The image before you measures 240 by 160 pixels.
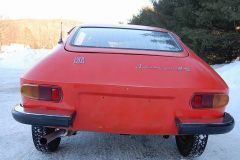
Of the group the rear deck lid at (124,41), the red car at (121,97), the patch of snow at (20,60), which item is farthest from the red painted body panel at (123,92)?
the patch of snow at (20,60)

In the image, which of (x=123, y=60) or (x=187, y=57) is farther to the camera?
(x=187, y=57)

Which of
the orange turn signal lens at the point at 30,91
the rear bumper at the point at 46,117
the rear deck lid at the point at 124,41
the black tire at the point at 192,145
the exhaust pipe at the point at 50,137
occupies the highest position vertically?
the rear deck lid at the point at 124,41

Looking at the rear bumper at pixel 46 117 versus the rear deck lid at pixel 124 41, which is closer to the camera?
the rear bumper at pixel 46 117

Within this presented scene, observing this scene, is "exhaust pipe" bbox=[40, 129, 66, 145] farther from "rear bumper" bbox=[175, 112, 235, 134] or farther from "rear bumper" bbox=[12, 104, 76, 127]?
"rear bumper" bbox=[175, 112, 235, 134]

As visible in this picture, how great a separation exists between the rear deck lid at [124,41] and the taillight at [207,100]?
55cm

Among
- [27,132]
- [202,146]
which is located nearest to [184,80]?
[202,146]

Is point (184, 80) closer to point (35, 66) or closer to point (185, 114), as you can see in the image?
point (185, 114)

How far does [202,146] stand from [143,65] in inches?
48.1

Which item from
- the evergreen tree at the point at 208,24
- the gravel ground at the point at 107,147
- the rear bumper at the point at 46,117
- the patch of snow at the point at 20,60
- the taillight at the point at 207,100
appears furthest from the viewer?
the patch of snow at the point at 20,60

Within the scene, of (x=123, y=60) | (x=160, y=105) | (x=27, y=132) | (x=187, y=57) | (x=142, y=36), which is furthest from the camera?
(x=27, y=132)

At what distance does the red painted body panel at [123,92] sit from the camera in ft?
5.82

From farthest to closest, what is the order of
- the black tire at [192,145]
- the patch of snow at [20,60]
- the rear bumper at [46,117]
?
the patch of snow at [20,60] < the black tire at [192,145] < the rear bumper at [46,117]

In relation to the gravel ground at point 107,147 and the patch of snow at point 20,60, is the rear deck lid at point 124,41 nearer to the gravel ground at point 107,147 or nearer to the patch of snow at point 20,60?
the gravel ground at point 107,147

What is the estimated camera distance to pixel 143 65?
1912 millimetres
